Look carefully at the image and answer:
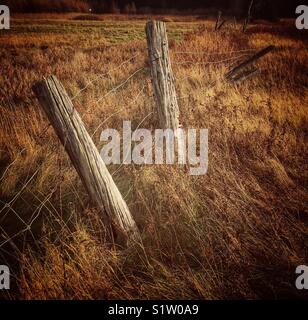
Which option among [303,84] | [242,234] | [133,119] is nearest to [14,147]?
[133,119]

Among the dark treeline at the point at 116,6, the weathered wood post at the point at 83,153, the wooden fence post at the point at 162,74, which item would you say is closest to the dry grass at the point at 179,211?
the weathered wood post at the point at 83,153

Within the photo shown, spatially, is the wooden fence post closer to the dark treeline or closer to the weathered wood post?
the weathered wood post

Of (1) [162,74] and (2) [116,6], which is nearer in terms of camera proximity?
(1) [162,74]

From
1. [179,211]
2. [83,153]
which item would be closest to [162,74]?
[83,153]

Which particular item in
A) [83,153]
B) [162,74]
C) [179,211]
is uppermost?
[162,74]

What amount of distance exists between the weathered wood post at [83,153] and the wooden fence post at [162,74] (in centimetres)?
83

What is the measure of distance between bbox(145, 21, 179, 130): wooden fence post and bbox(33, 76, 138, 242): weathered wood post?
32.8 inches

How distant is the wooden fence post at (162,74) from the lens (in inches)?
91.2

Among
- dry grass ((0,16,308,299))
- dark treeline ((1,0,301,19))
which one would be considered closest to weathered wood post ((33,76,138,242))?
dry grass ((0,16,308,299))

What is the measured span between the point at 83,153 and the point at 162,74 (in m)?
1.04

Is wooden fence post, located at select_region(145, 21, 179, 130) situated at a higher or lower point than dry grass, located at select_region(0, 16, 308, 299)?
higher

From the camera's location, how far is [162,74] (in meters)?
2.41

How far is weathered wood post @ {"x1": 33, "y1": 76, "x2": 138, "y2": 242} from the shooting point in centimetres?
176

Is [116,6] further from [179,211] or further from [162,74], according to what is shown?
[179,211]
